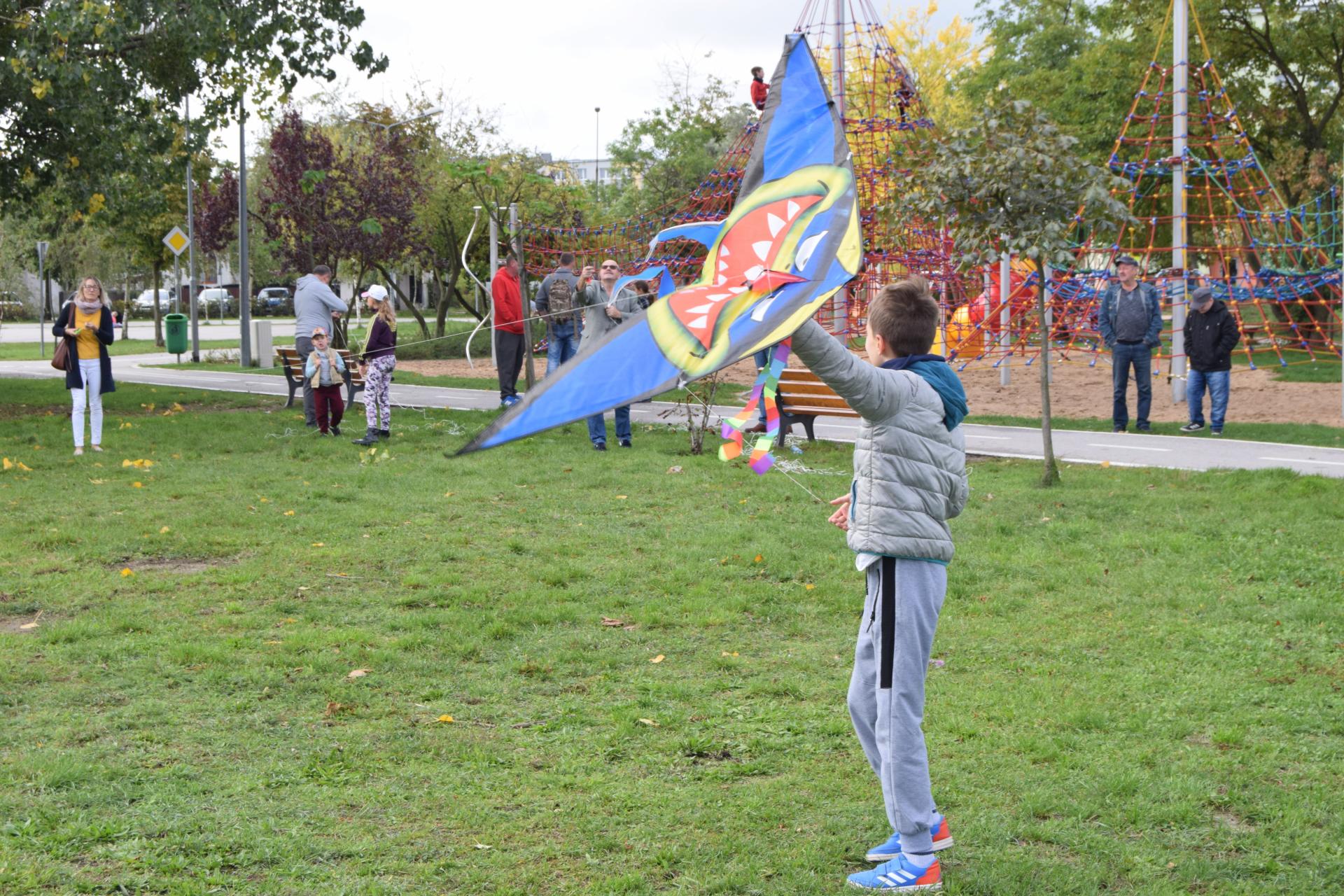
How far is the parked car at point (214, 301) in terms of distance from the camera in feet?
214

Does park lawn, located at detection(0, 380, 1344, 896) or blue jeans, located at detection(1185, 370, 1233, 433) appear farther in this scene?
blue jeans, located at detection(1185, 370, 1233, 433)

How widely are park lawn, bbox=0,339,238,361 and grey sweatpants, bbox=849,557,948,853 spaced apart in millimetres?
32508

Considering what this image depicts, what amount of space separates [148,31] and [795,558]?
1382 cm

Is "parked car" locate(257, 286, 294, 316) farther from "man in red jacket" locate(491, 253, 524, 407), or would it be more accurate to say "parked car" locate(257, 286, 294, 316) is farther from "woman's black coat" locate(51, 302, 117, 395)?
"woman's black coat" locate(51, 302, 117, 395)

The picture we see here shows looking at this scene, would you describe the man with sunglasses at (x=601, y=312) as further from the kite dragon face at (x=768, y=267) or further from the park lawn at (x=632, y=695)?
the kite dragon face at (x=768, y=267)

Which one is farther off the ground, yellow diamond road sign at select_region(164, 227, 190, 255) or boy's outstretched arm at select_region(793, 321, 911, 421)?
yellow diamond road sign at select_region(164, 227, 190, 255)

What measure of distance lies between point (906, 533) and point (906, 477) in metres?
0.17

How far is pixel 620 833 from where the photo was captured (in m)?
4.38

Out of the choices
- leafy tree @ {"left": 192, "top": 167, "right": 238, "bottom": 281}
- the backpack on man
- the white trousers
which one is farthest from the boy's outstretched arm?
leafy tree @ {"left": 192, "top": 167, "right": 238, "bottom": 281}

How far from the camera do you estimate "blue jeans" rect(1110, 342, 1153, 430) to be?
1477 centimetres

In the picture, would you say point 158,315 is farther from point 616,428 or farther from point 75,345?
point 616,428

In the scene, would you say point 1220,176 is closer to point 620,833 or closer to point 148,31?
point 148,31

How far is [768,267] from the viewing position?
3186 millimetres

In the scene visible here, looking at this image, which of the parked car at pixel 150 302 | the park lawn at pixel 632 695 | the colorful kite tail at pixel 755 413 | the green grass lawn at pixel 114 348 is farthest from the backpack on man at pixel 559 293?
the parked car at pixel 150 302
